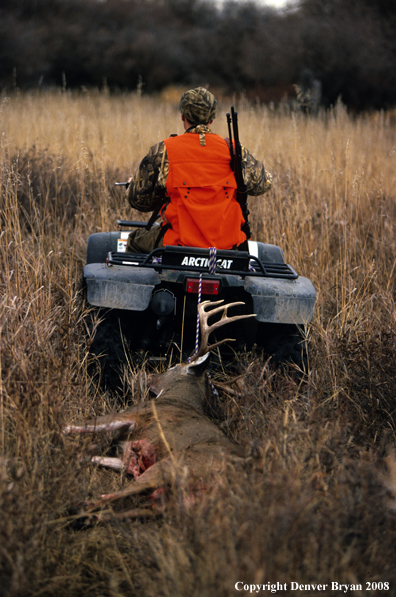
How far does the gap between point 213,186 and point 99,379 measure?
136cm

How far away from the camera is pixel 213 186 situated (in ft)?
11.6

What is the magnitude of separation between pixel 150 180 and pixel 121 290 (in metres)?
0.90

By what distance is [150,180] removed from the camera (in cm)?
378

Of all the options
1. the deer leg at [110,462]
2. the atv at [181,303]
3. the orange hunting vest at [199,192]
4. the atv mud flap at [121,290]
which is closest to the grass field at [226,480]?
the deer leg at [110,462]

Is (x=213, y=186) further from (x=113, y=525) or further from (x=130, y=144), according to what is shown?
(x=130, y=144)

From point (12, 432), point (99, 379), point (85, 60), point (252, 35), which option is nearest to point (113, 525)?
point (12, 432)

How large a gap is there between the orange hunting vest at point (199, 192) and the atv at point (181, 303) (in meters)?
0.23

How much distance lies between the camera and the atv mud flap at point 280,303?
133 inches

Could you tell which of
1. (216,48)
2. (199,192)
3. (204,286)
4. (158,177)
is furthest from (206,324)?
(216,48)

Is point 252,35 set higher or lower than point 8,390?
higher

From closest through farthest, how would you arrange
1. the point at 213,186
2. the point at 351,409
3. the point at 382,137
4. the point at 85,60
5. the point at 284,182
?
the point at 351,409 → the point at 213,186 → the point at 284,182 → the point at 382,137 → the point at 85,60

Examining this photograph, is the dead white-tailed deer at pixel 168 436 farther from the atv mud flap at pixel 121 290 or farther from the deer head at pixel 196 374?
the atv mud flap at pixel 121 290

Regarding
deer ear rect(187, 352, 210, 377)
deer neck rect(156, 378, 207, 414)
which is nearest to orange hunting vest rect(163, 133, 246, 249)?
deer ear rect(187, 352, 210, 377)

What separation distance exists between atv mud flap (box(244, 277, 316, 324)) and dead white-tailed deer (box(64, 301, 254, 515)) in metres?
0.32
